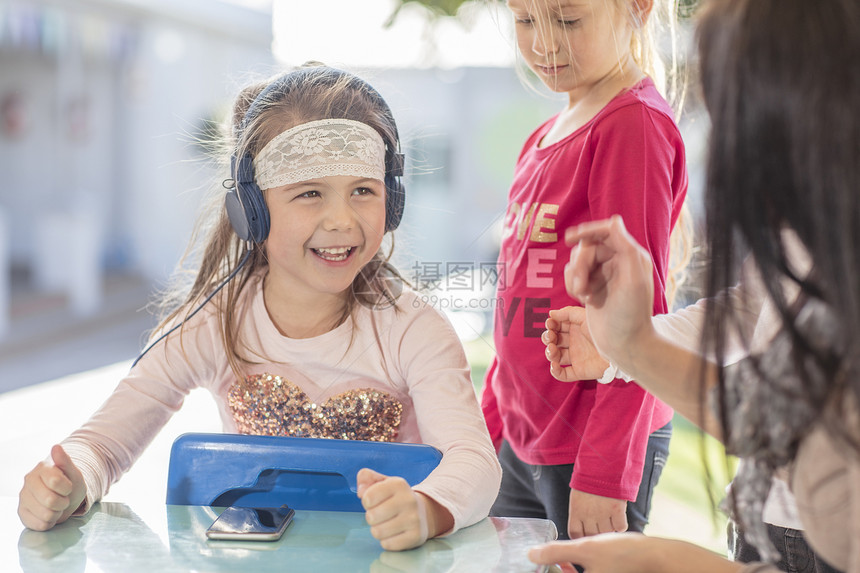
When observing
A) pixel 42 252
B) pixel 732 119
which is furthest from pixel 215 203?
pixel 42 252

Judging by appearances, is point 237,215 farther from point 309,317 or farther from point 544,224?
point 544,224

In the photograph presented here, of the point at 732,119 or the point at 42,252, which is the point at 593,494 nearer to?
the point at 732,119

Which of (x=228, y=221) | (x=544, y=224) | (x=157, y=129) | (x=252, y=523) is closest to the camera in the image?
Result: (x=252, y=523)

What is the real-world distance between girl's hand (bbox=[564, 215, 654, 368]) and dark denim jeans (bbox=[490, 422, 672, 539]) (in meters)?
0.42

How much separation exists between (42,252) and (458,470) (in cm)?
632

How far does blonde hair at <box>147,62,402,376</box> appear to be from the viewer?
1050mm

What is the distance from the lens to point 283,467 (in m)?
0.86

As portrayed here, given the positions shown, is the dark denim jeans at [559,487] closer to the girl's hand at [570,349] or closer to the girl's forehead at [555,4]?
the girl's hand at [570,349]

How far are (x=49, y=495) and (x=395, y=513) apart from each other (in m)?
0.35

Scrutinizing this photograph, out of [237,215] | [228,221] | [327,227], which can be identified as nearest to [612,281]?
[327,227]

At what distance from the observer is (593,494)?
98cm

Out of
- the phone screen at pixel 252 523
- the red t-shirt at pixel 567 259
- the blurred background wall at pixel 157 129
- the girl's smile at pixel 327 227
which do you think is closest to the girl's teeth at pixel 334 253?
the girl's smile at pixel 327 227

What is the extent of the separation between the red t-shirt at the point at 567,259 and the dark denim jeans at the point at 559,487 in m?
0.02

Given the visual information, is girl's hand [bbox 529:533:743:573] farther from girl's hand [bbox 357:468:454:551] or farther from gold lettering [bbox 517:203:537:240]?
gold lettering [bbox 517:203:537:240]
